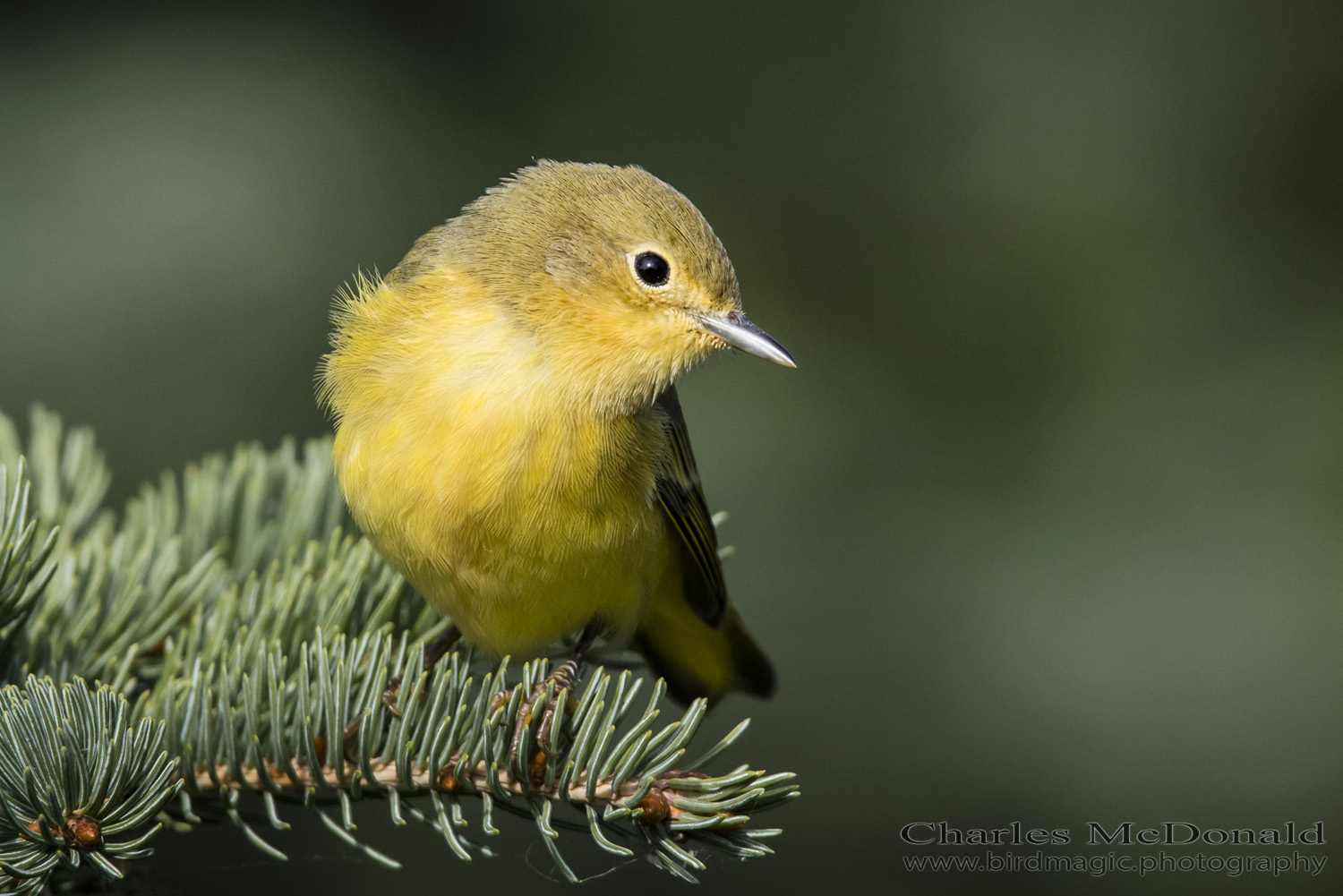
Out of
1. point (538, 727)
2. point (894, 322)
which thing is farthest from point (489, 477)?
point (894, 322)

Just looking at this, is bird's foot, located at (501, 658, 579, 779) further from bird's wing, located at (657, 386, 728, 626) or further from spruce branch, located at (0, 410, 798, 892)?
bird's wing, located at (657, 386, 728, 626)

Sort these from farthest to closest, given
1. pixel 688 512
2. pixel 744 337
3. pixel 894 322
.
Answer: pixel 894 322 → pixel 688 512 → pixel 744 337

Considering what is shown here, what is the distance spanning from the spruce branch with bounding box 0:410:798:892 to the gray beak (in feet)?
2.93

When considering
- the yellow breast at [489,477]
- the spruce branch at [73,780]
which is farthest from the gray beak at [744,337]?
the spruce branch at [73,780]

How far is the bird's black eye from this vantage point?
9.21ft

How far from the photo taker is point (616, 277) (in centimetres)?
281

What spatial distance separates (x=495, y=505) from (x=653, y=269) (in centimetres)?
71

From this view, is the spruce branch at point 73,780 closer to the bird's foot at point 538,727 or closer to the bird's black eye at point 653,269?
the bird's foot at point 538,727

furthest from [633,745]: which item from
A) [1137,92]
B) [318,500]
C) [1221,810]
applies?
[1137,92]

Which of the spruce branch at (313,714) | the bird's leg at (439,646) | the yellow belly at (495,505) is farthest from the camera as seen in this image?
the bird's leg at (439,646)

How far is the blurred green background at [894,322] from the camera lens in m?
3.28

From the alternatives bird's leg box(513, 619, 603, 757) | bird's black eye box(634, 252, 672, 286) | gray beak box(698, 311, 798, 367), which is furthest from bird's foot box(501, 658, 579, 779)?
bird's black eye box(634, 252, 672, 286)

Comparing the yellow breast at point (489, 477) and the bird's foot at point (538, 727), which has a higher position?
the yellow breast at point (489, 477)

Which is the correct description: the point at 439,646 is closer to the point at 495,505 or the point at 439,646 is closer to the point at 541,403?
the point at 495,505
